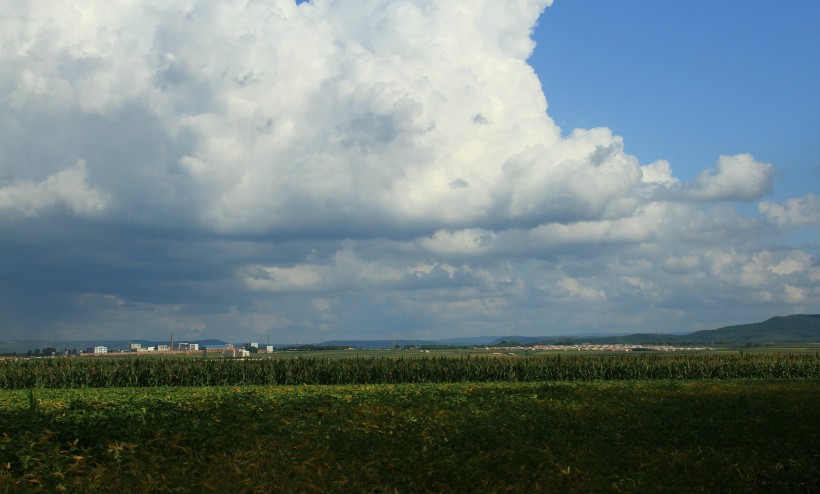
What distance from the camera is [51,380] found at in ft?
164

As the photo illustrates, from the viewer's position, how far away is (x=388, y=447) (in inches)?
761

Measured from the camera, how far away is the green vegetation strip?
16.5 m

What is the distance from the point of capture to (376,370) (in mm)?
55688

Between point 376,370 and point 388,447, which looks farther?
point 376,370

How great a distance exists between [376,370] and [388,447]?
36656 mm

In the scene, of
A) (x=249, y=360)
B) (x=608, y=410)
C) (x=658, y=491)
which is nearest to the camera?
(x=658, y=491)

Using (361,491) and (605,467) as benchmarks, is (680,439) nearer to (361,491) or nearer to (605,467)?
(605,467)

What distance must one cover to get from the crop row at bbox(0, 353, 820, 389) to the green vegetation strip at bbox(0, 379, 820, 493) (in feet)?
91.8

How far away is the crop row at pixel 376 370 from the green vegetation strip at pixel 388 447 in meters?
28.0

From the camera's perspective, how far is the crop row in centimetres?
5119

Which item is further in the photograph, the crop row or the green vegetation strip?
the crop row

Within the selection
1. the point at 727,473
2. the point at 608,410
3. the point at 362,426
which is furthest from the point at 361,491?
the point at 608,410

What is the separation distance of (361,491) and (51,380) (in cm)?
4175

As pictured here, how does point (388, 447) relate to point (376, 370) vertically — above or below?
above
